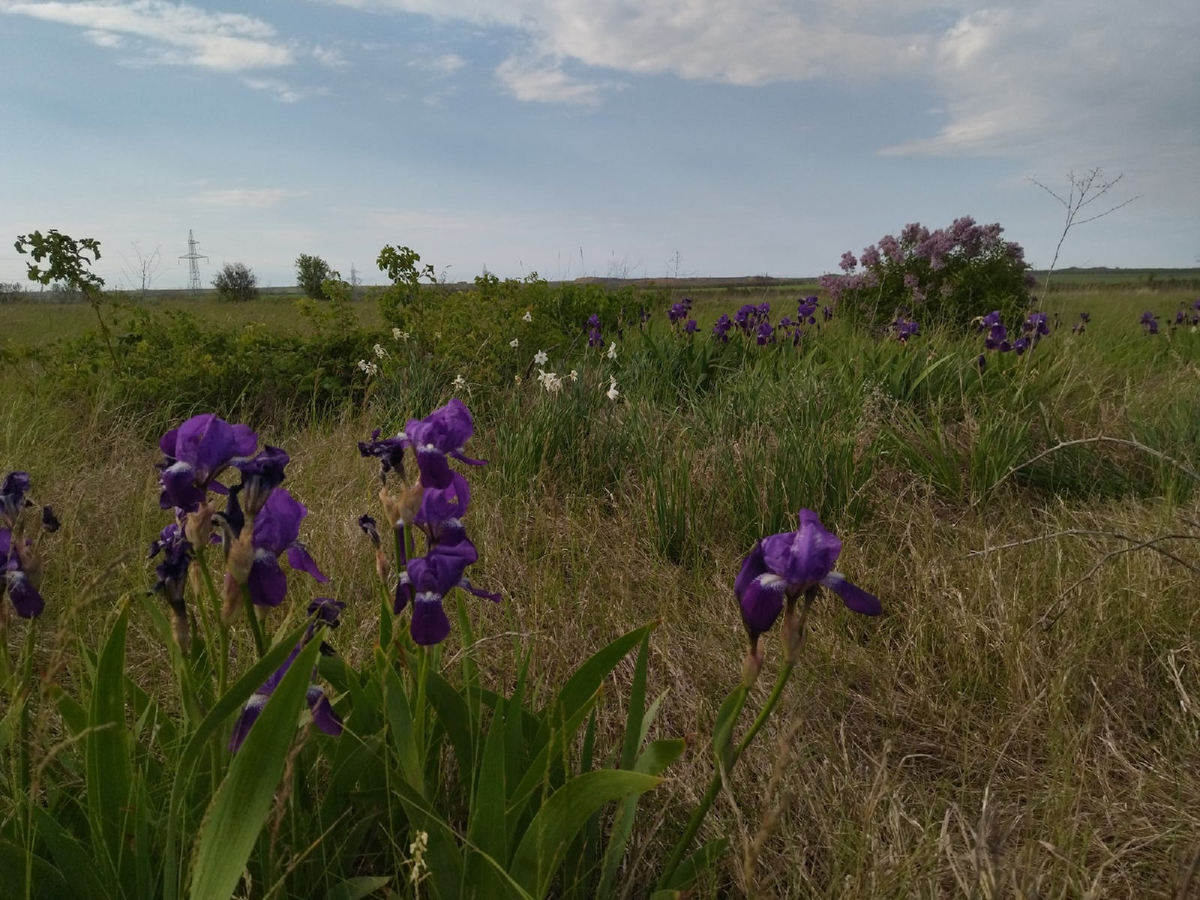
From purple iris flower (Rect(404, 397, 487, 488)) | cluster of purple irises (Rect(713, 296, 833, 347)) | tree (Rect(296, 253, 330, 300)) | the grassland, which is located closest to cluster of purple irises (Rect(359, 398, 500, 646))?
purple iris flower (Rect(404, 397, 487, 488))

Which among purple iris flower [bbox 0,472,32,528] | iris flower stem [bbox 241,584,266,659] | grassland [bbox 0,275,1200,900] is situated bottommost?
grassland [bbox 0,275,1200,900]

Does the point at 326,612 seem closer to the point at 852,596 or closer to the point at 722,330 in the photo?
the point at 852,596

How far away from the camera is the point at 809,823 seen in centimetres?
171

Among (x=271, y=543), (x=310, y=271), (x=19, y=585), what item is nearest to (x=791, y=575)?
(x=271, y=543)

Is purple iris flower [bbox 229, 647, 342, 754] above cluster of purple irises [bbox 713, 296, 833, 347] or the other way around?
the other way around

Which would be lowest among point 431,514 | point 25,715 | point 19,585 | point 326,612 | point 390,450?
point 25,715

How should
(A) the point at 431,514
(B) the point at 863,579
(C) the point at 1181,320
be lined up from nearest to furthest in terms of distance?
(A) the point at 431,514
(B) the point at 863,579
(C) the point at 1181,320

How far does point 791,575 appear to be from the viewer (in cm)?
110

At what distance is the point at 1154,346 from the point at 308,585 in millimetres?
7452

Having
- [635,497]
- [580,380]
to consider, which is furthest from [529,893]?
[580,380]

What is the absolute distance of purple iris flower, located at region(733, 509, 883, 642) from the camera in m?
1.08

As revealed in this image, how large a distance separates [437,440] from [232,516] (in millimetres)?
320

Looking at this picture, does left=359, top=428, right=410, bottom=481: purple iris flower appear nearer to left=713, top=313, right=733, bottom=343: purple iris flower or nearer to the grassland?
the grassland

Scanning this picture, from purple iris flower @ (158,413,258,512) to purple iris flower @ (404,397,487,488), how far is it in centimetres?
24
